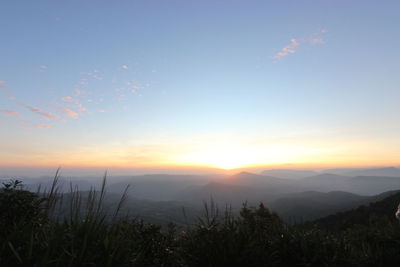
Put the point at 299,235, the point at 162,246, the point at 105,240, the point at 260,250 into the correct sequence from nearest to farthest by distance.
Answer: the point at 105,240 < the point at 260,250 < the point at 162,246 < the point at 299,235

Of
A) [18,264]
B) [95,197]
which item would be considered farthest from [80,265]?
[95,197]

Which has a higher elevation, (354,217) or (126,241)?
(126,241)

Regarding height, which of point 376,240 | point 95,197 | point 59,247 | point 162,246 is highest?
point 95,197

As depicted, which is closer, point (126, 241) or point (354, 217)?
point (126, 241)

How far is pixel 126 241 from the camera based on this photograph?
370 centimetres

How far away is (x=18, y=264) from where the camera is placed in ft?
9.47

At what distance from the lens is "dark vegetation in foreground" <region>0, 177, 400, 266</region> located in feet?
10.9

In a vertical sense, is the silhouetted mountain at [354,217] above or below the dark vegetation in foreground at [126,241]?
below

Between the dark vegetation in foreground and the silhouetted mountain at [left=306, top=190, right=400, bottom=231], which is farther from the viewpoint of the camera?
the silhouetted mountain at [left=306, top=190, right=400, bottom=231]

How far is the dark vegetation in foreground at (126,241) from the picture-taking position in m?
3.31

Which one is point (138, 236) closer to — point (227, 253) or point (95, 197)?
point (227, 253)

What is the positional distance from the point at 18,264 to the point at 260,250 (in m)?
4.15

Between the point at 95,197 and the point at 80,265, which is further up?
the point at 95,197

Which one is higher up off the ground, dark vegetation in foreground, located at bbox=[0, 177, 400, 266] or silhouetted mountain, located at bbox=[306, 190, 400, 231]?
dark vegetation in foreground, located at bbox=[0, 177, 400, 266]
